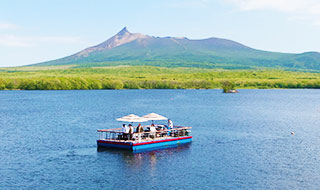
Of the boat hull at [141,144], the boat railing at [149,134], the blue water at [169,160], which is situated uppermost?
the boat railing at [149,134]

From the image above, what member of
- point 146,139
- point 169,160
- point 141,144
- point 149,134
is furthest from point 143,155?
point 149,134

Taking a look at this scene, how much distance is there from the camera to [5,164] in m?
41.1

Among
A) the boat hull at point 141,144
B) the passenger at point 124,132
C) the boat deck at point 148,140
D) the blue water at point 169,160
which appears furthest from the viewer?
the passenger at point 124,132

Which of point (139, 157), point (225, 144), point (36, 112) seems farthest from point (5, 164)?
point (36, 112)

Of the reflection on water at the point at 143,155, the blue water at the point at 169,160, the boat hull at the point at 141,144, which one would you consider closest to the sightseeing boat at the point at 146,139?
the boat hull at the point at 141,144

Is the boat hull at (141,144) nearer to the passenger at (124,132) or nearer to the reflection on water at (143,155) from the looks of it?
the reflection on water at (143,155)

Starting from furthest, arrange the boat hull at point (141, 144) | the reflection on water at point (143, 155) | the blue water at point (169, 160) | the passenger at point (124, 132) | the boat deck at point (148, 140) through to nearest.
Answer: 1. the passenger at point (124, 132)
2. the boat deck at point (148, 140)
3. the boat hull at point (141, 144)
4. the reflection on water at point (143, 155)
5. the blue water at point (169, 160)

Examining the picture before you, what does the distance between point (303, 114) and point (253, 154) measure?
158 feet

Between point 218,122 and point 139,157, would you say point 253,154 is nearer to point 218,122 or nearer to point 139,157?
point 139,157

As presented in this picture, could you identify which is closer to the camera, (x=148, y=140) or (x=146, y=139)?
(x=148, y=140)

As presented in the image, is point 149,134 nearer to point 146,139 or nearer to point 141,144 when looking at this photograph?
point 146,139

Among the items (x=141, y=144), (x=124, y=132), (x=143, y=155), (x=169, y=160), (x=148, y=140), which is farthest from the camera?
(x=148, y=140)

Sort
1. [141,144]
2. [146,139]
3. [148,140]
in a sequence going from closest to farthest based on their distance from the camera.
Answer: [141,144] < [148,140] < [146,139]

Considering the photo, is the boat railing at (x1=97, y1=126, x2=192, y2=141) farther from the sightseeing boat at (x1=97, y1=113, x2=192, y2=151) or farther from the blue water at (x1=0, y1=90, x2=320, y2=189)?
the blue water at (x1=0, y1=90, x2=320, y2=189)
